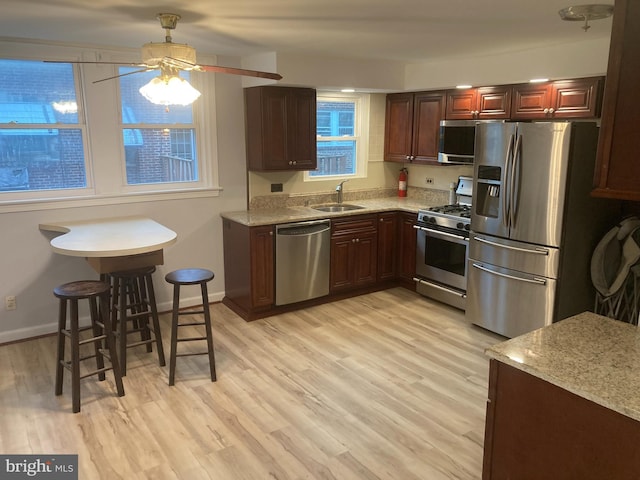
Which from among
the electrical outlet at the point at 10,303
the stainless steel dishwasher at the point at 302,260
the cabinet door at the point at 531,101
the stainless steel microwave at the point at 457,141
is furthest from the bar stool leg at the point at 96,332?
the cabinet door at the point at 531,101

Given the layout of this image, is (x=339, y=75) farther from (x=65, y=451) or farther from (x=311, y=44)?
(x=65, y=451)

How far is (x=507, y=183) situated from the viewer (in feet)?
12.8

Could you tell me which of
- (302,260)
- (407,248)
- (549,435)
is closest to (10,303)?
(302,260)

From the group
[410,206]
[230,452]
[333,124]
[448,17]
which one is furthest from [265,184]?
[230,452]

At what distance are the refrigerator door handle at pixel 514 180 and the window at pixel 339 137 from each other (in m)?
2.14

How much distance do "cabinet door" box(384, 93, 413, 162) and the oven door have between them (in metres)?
1.01

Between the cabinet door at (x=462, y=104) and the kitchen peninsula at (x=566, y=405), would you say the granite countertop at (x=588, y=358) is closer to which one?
the kitchen peninsula at (x=566, y=405)

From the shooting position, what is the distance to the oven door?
4.66 m

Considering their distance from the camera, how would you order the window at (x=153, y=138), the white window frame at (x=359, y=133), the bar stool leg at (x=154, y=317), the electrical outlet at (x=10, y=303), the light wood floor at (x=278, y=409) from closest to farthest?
1. the light wood floor at (x=278, y=409)
2. the bar stool leg at (x=154, y=317)
3. the electrical outlet at (x=10, y=303)
4. the window at (x=153, y=138)
5. the white window frame at (x=359, y=133)

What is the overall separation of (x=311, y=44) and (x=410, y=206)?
207 centimetres

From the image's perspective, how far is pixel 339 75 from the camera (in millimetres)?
4719

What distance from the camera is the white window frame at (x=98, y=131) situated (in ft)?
12.8

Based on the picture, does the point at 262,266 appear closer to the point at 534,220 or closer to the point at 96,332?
the point at 96,332

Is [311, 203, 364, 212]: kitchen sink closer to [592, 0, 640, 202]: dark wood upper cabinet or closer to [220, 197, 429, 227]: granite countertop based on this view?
[220, 197, 429, 227]: granite countertop
